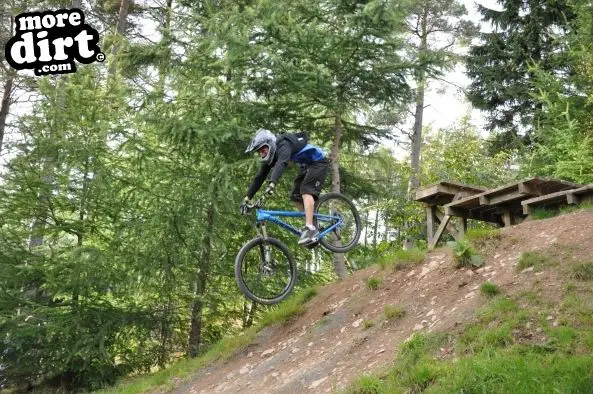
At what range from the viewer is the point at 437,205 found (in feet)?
34.8

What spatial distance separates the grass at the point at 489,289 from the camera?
6492 mm

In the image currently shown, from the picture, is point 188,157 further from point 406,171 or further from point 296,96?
point 406,171

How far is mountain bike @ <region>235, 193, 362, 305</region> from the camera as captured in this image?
7.25 metres

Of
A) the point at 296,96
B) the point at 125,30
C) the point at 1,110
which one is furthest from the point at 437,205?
the point at 1,110

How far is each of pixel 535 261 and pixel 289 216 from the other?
3423mm

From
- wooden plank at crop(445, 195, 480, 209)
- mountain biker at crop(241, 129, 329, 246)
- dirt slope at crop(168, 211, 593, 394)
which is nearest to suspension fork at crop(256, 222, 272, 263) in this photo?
mountain biker at crop(241, 129, 329, 246)

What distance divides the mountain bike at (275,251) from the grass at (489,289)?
2236mm

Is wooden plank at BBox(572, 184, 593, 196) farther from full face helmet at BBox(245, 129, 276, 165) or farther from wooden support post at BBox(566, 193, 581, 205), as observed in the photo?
full face helmet at BBox(245, 129, 276, 165)

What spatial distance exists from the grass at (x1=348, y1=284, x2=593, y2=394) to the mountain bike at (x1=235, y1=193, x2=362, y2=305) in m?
2.15

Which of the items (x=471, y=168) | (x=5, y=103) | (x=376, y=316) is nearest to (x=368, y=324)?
(x=376, y=316)

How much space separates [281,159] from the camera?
22.8 ft

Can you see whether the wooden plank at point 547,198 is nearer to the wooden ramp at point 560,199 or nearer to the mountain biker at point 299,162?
the wooden ramp at point 560,199

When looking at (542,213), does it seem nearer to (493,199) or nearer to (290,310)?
(493,199)

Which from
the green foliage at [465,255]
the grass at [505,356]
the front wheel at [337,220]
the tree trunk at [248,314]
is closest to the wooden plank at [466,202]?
the green foliage at [465,255]
